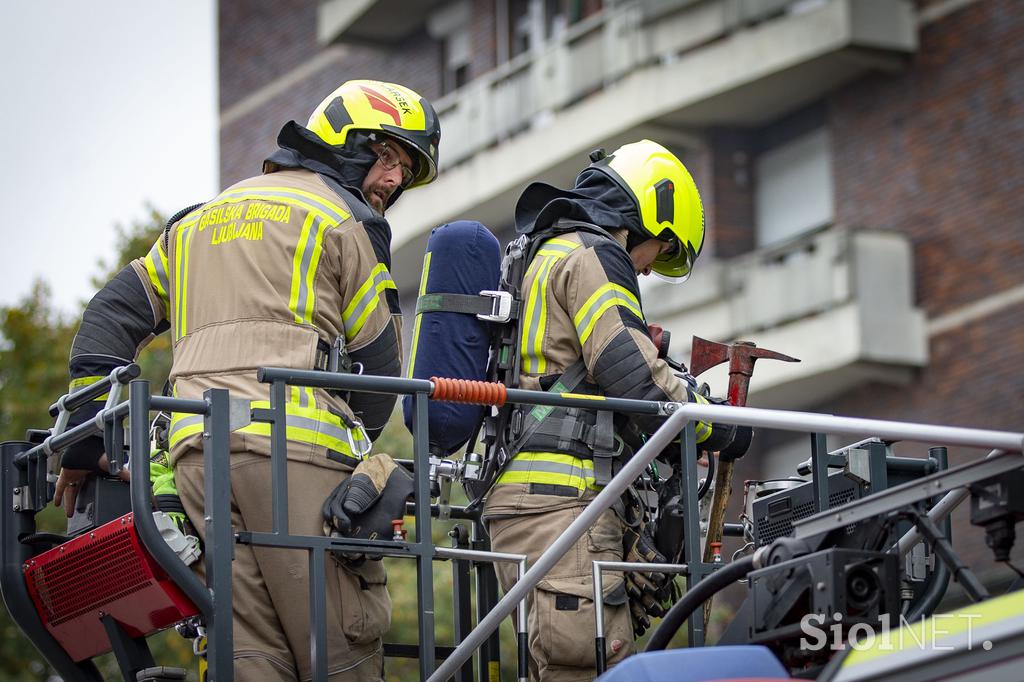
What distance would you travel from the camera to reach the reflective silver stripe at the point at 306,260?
636 centimetres

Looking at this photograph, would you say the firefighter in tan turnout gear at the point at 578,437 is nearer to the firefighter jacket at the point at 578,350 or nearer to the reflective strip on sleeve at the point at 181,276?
the firefighter jacket at the point at 578,350

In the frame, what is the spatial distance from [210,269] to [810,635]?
98.7 inches

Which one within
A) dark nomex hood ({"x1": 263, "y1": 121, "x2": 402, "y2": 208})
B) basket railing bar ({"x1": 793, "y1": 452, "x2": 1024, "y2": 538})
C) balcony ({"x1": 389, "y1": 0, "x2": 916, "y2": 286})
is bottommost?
basket railing bar ({"x1": 793, "y1": 452, "x2": 1024, "y2": 538})

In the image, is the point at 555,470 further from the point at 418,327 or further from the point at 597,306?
the point at 418,327

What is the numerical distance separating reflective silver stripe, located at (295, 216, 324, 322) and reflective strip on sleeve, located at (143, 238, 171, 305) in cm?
70

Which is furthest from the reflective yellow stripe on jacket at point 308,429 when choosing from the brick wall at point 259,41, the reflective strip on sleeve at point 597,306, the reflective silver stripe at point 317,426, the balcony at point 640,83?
the brick wall at point 259,41

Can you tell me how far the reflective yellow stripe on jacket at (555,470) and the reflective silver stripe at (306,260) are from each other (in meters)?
0.99

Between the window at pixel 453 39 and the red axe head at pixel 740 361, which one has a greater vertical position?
the window at pixel 453 39

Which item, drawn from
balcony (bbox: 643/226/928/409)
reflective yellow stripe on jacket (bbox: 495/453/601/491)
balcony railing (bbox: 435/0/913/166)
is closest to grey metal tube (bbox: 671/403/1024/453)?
reflective yellow stripe on jacket (bbox: 495/453/601/491)

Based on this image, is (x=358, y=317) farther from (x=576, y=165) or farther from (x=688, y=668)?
(x=576, y=165)

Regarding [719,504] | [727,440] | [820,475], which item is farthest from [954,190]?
[820,475]

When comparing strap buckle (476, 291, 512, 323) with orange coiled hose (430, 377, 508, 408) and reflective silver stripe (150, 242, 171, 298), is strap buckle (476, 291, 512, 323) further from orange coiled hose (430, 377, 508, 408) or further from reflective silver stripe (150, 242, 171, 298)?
reflective silver stripe (150, 242, 171, 298)

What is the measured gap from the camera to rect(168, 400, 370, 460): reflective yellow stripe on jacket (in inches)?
242

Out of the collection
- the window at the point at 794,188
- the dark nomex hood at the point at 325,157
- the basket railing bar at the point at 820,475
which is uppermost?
the window at the point at 794,188
